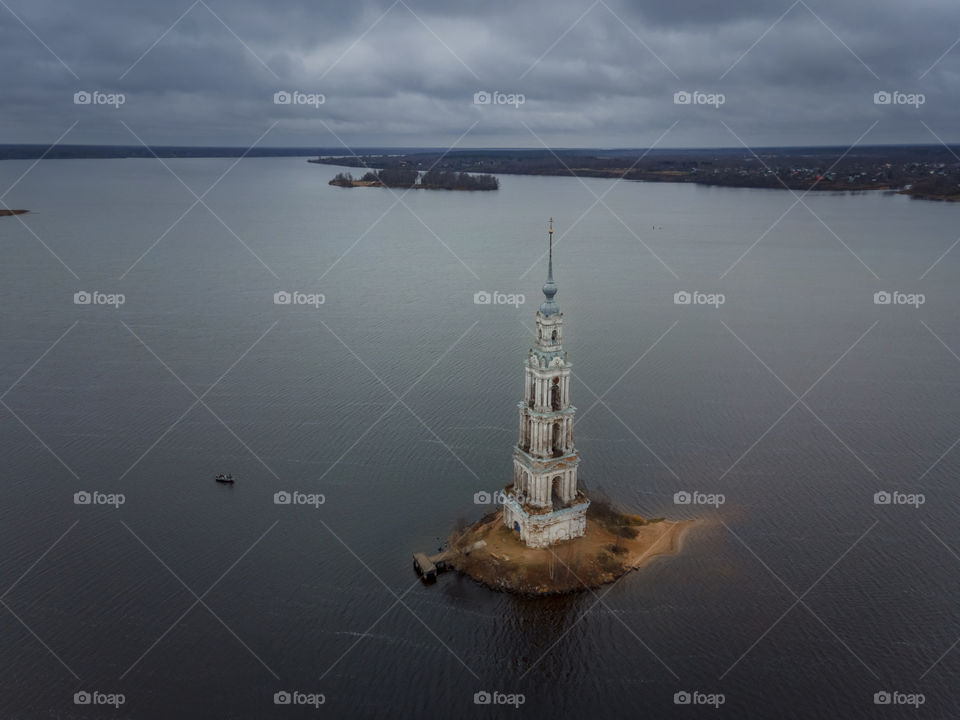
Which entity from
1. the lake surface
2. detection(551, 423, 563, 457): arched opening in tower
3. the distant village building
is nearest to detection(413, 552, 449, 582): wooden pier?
the lake surface

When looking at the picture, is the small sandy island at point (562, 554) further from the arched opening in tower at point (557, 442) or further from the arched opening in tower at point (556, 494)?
the arched opening in tower at point (557, 442)

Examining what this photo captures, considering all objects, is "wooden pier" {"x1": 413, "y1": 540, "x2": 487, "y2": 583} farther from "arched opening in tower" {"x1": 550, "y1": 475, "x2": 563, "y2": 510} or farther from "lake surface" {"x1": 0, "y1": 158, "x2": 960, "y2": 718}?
"arched opening in tower" {"x1": 550, "y1": 475, "x2": 563, "y2": 510}

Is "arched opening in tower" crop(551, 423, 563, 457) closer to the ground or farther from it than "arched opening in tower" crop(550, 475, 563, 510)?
farther from it

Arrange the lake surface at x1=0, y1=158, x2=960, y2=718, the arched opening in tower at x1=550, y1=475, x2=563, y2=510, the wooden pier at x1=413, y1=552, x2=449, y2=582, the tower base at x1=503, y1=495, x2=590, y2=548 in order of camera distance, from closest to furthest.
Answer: the lake surface at x1=0, y1=158, x2=960, y2=718 → the wooden pier at x1=413, y1=552, x2=449, y2=582 → the tower base at x1=503, y1=495, x2=590, y2=548 → the arched opening in tower at x1=550, y1=475, x2=563, y2=510

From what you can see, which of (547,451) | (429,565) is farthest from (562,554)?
(429,565)

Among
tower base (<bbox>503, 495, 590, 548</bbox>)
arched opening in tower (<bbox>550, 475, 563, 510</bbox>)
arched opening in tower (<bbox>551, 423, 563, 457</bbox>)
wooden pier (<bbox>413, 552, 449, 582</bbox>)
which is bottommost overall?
wooden pier (<bbox>413, 552, 449, 582</bbox>)

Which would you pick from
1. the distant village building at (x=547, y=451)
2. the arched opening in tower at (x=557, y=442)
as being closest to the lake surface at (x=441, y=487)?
the distant village building at (x=547, y=451)

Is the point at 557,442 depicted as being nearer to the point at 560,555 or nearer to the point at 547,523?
the point at 547,523
